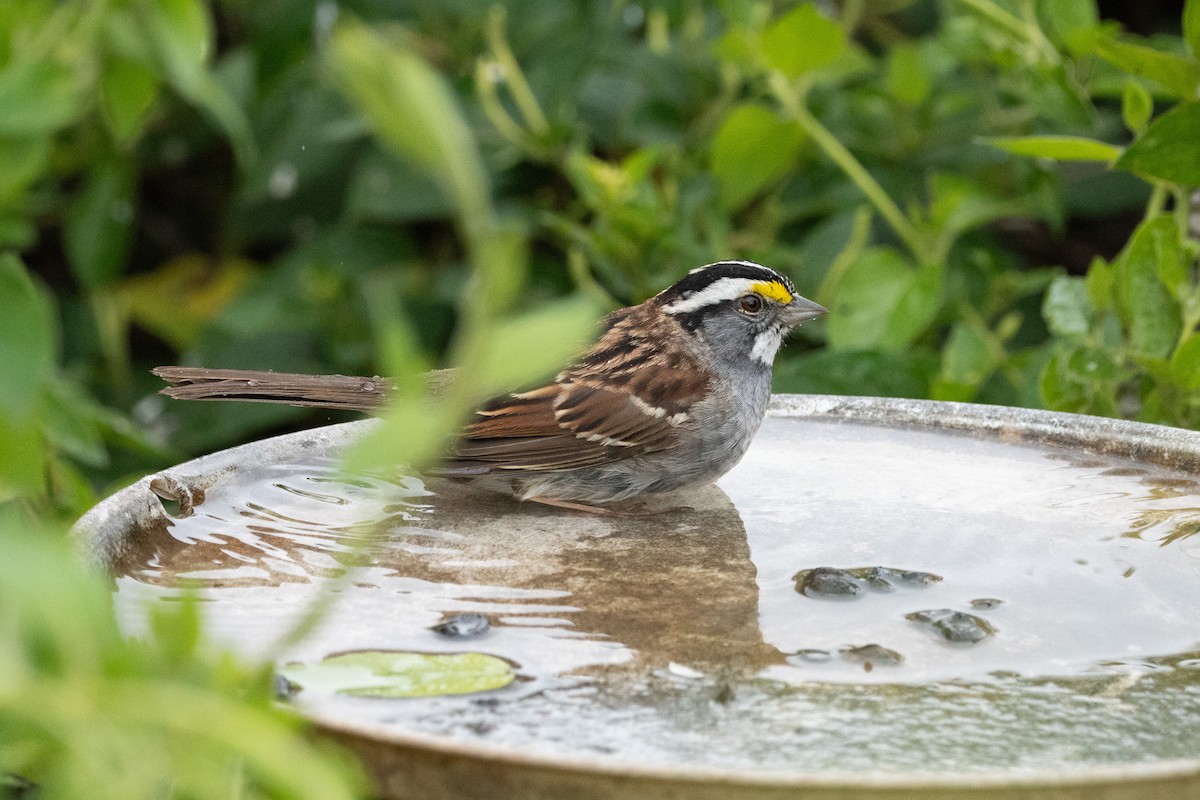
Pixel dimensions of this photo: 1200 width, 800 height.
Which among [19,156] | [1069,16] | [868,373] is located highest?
[1069,16]

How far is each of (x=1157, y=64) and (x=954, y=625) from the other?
165 cm

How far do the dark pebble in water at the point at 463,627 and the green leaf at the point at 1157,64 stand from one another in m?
1.86

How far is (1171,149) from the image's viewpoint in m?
3.05

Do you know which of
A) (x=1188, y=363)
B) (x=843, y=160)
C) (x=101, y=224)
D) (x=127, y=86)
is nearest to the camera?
(x=127, y=86)

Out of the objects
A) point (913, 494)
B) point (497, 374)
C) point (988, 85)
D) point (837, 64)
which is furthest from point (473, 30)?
point (497, 374)

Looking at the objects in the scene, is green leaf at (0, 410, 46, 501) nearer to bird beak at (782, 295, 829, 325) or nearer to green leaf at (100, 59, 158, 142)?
green leaf at (100, 59, 158, 142)

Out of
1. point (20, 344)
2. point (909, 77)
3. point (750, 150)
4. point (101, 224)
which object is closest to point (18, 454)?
point (20, 344)

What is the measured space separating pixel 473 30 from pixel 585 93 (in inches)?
17.9

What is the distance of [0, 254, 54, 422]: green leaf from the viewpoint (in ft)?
5.80

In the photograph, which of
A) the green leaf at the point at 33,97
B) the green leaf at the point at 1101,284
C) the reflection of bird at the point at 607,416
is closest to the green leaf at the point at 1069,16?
the green leaf at the point at 1101,284

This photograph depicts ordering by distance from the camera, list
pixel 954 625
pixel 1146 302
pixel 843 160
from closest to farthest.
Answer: pixel 954 625 < pixel 1146 302 < pixel 843 160

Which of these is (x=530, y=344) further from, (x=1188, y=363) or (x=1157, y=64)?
(x=1157, y=64)

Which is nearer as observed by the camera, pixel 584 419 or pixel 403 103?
pixel 403 103

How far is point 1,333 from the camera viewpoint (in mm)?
1914
